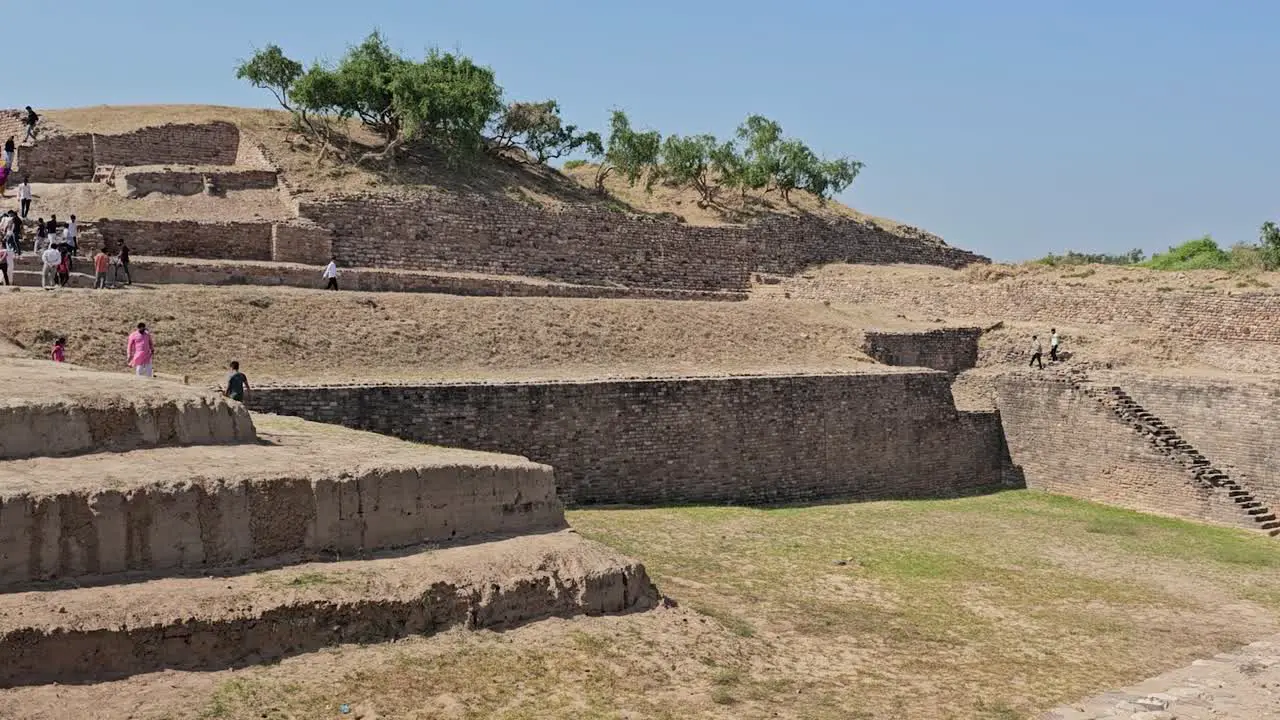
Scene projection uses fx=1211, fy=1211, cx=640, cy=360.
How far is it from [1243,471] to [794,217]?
57.6ft

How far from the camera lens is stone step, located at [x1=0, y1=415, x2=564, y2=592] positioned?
303 inches

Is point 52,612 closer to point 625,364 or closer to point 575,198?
point 625,364

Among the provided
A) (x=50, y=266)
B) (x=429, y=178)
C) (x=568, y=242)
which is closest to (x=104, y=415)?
(x=50, y=266)

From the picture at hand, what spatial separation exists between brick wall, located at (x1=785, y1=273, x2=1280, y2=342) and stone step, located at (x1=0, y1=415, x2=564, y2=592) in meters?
18.0

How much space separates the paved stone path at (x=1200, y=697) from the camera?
345 inches

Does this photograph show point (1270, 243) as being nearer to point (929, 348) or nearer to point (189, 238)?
point (929, 348)

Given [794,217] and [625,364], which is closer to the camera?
[625,364]

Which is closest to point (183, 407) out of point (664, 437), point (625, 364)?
point (664, 437)

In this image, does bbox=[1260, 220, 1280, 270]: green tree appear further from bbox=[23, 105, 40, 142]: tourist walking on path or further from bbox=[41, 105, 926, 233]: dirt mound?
bbox=[23, 105, 40, 142]: tourist walking on path

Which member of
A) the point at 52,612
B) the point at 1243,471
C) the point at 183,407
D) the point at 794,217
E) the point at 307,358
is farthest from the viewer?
the point at 794,217

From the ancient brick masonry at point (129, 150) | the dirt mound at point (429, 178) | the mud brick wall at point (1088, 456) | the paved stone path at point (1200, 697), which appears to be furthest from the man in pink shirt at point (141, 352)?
the ancient brick masonry at point (129, 150)

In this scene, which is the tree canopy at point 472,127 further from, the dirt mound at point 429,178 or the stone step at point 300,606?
the stone step at point 300,606

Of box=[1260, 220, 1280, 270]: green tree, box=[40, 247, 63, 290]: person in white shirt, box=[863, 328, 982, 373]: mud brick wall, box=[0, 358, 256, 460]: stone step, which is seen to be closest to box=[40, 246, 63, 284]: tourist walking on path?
box=[40, 247, 63, 290]: person in white shirt

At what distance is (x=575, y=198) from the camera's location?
35.2 m
